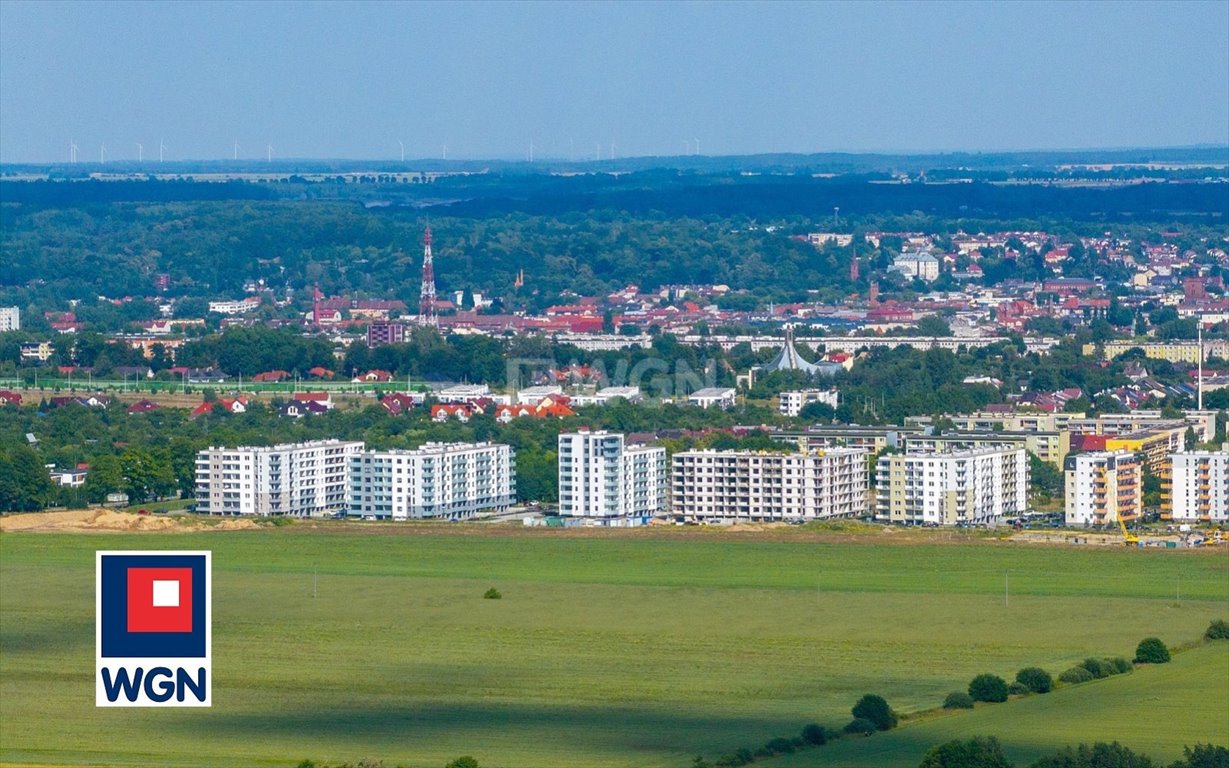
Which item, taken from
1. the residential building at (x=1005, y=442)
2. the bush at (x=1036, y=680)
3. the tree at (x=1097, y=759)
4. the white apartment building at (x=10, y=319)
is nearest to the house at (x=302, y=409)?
the residential building at (x=1005, y=442)

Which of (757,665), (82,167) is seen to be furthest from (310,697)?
(82,167)

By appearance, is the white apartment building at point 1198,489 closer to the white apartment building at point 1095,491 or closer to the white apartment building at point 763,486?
the white apartment building at point 1095,491

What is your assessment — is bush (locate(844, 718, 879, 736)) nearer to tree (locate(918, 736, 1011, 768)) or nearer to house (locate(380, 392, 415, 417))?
tree (locate(918, 736, 1011, 768))

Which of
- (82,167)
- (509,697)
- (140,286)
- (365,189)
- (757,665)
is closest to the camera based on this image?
(509,697)

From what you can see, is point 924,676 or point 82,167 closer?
point 924,676

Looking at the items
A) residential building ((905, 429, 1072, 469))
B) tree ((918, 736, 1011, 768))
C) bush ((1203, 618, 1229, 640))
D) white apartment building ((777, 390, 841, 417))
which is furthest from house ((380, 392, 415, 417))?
tree ((918, 736, 1011, 768))

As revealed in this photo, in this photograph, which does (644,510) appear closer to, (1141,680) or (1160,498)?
(1160,498)

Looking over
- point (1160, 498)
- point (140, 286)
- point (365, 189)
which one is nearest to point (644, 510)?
point (1160, 498)

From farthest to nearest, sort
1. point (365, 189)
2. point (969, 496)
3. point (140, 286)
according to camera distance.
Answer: point (365, 189), point (140, 286), point (969, 496)
